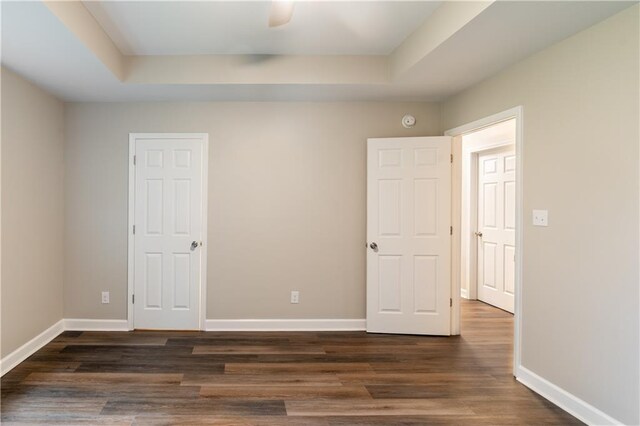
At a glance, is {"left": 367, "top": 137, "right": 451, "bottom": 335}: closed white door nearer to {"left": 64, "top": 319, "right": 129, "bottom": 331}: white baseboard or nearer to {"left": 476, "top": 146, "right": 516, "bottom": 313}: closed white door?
{"left": 476, "top": 146, "right": 516, "bottom": 313}: closed white door

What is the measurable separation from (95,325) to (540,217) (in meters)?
4.27

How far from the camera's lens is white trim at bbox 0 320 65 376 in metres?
2.87

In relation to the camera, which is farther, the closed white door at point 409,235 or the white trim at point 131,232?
the white trim at point 131,232

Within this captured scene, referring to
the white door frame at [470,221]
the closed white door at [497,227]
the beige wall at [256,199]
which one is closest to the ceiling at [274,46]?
the beige wall at [256,199]

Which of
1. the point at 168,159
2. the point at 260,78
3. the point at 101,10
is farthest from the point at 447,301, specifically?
the point at 101,10

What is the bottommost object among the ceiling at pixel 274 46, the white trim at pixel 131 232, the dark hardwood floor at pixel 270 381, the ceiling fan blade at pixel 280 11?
the dark hardwood floor at pixel 270 381

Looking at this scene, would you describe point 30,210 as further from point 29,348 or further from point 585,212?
point 585,212

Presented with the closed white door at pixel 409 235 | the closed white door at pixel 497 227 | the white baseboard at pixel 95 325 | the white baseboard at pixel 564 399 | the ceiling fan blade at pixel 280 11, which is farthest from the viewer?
the closed white door at pixel 497 227

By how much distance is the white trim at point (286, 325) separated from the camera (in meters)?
3.88

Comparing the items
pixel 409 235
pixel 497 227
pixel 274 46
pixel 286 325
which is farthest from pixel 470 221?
pixel 274 46

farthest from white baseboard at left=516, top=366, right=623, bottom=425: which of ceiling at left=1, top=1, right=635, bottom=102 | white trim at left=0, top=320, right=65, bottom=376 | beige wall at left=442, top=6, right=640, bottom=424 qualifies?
white trim at left=0, top=320, right=65, bottom=376

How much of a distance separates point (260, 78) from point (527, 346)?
10.1ft

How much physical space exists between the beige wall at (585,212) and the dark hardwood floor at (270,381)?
387mm

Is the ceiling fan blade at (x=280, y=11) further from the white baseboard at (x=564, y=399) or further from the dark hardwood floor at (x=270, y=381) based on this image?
the white baseboard at (x=564, y=399)
